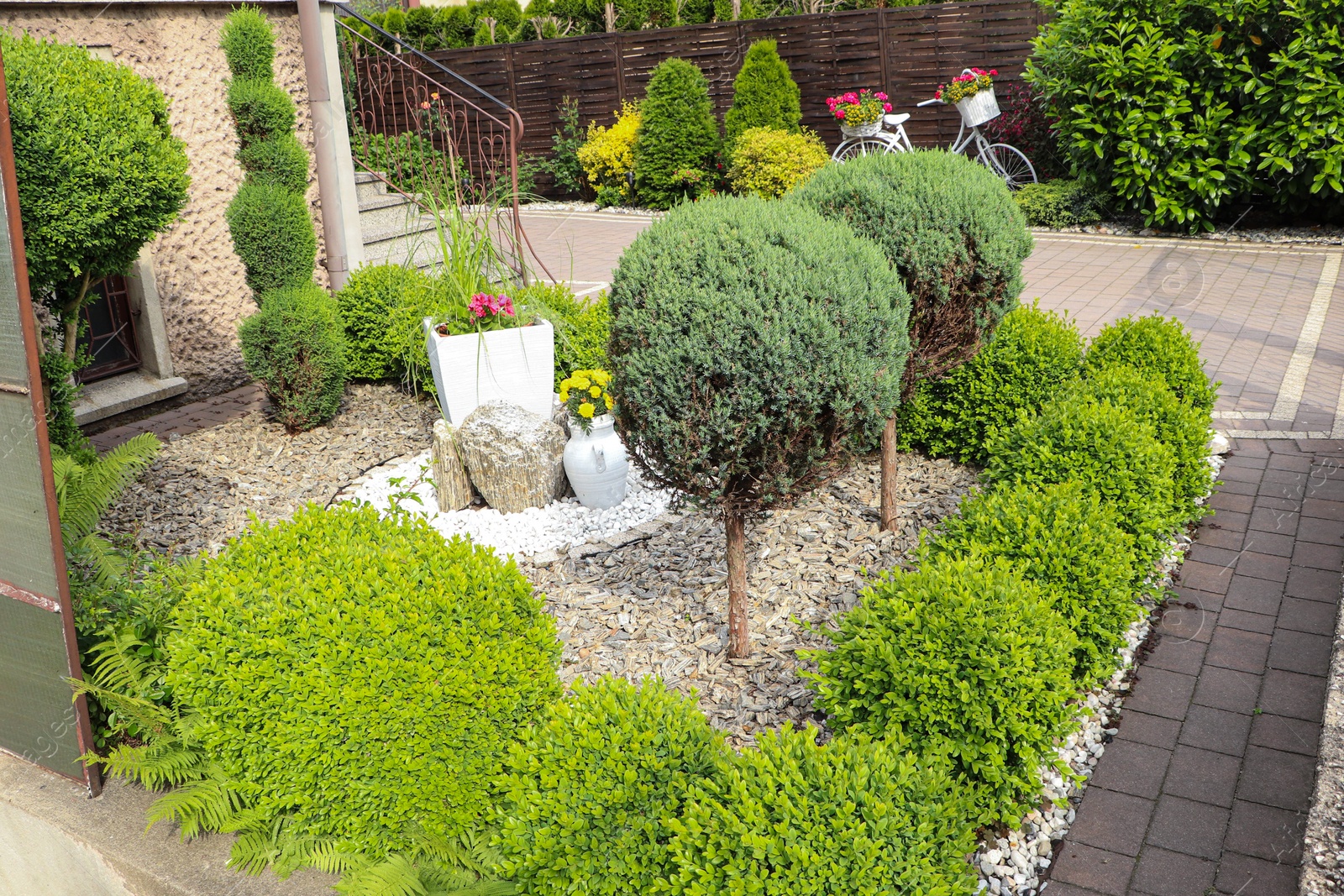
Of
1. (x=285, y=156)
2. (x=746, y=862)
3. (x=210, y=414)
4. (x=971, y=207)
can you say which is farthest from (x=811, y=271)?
(x=210, y=414)

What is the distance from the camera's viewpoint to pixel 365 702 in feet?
9.10

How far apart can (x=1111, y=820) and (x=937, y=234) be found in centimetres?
239

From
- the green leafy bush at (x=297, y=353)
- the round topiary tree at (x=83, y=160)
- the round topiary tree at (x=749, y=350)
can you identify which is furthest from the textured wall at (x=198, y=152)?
the round topiary tree at (x=749, y=350)

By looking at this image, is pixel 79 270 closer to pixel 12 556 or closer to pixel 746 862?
pixel 12 556

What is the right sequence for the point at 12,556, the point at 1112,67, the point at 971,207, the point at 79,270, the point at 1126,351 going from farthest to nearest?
the point at 1112,67 < the point at 1126,351 < the point at 79,270 < the point at 971,207 < the point at 12,556

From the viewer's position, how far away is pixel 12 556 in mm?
3150

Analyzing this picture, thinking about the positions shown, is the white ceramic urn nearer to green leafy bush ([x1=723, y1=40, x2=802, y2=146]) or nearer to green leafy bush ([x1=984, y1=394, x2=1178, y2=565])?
green leafy bush ([x1=984, y1=394, x2=1178, y2=565])

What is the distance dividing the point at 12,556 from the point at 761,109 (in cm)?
1255

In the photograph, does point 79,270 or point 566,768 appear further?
point 79,270

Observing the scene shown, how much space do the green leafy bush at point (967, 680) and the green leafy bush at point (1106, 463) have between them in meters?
1.07

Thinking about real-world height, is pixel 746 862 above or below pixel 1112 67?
below

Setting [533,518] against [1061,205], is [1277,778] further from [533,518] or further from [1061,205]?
[1061,205]

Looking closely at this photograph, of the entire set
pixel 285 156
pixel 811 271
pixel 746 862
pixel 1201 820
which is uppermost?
pixel 285 156

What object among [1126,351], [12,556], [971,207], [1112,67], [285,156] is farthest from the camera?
[1112,67]
